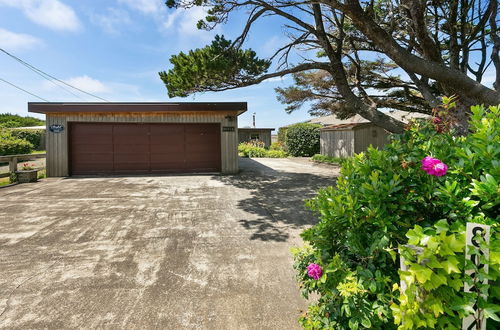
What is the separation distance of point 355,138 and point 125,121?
12.6 metres

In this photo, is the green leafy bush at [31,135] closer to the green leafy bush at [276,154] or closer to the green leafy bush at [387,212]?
the green leafy bush at [276,154]

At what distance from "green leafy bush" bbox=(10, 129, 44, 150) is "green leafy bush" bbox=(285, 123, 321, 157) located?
77.0ft

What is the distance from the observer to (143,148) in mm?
11547

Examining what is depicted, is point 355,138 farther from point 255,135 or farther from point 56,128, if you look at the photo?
point 56,128

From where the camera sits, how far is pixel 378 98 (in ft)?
35.4

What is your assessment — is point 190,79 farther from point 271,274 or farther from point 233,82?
point 271,274

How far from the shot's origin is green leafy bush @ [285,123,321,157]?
2120cm

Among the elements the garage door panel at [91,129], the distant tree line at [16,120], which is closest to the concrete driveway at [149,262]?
the garage door panel at [91,129]

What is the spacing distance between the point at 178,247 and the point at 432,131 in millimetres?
3526

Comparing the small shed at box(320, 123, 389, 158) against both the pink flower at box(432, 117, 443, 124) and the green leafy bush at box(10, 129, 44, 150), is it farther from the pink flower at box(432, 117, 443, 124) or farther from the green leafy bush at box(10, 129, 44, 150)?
the green leafy bush at box(10, 129, 44, 150)

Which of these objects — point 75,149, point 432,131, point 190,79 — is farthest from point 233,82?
point 75,149

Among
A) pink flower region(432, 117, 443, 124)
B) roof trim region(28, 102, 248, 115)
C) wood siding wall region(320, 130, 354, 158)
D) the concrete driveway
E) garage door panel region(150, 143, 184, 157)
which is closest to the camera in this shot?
pink flower region(432, 117, 443, 124)

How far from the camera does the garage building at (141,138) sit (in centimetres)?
1078

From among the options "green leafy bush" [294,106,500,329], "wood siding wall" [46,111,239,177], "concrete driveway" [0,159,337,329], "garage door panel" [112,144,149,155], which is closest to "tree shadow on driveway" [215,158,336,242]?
"concrete driveway" [0,159,337,329]
